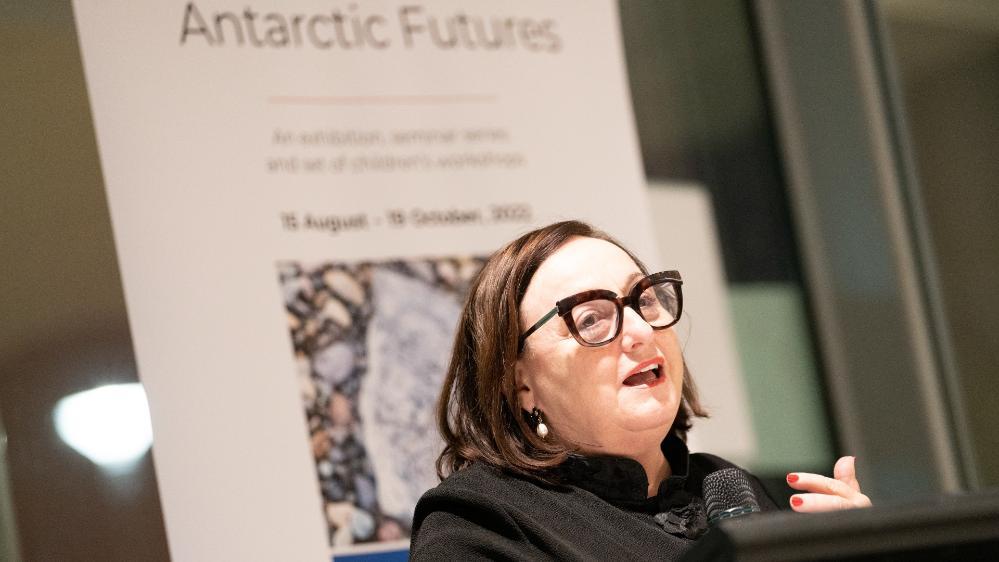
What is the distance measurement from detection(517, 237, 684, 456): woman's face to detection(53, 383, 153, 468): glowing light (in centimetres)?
113

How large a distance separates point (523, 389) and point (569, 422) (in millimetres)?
144

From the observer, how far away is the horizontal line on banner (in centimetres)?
361

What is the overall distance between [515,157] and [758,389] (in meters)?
1.30

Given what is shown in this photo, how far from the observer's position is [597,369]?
2516 millimetres

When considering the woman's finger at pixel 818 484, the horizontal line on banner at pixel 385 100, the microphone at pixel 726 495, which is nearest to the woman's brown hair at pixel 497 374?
the microphone at pixel 726 495

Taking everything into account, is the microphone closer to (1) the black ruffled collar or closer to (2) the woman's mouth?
(1) the black ruffled collar

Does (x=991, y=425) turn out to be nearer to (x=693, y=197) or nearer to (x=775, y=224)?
(x=775, y=224)

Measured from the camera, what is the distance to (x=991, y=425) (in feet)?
14.9

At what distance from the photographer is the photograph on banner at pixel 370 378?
3.42 metres

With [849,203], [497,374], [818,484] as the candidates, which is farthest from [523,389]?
[849,203]

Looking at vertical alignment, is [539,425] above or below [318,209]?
below

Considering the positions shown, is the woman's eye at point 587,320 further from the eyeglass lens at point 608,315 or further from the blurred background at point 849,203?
the blurred background at point 849,203

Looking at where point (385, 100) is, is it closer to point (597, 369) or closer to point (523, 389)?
point (523, 389)

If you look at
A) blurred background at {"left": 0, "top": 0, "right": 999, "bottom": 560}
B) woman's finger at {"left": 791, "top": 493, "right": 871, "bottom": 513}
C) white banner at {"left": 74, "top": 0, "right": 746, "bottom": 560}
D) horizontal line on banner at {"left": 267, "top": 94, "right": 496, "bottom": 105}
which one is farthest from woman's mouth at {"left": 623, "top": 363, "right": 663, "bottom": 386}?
blurred background at {"left": 0, "top": 0, "right": 999, "bottom": 560}
